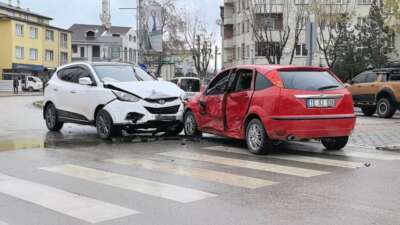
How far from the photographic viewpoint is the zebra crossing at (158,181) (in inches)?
260

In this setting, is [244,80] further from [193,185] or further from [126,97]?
[193,185]

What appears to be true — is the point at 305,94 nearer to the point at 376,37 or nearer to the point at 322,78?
the point at 322,78

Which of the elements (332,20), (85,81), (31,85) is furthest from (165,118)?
(31,85)

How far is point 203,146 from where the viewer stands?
1198 cm

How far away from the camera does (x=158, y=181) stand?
26.5ft

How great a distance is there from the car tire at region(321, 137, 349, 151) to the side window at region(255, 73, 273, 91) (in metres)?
1.61

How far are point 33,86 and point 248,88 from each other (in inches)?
2383

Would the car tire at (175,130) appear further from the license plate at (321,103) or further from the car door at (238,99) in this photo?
the license plate at (321,103)

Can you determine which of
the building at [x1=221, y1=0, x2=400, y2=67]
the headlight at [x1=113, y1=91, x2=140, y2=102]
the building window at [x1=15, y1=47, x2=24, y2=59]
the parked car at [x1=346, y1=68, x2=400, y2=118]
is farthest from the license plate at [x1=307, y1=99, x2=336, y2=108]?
the building window at [x1=15, y1=47, x2=24, y2=59]

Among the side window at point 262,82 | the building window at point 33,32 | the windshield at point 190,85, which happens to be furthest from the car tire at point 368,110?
the building window at point 33,32

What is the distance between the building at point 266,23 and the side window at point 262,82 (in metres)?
20.8

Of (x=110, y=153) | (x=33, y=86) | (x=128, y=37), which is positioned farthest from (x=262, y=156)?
(x=128, y=37)

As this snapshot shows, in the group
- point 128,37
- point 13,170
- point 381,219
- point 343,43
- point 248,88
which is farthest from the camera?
point 128,37

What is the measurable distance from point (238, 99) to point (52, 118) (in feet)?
19.6
